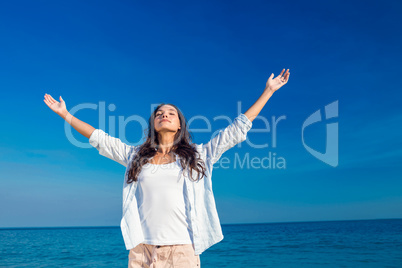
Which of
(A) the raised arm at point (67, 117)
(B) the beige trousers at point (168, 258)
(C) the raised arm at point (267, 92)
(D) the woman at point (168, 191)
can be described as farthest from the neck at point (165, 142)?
(B) the beige trousers at point (168, 258)

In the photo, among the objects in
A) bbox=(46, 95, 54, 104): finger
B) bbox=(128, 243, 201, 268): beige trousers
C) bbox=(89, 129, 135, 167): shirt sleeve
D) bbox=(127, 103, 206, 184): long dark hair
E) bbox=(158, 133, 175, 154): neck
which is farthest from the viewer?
bbox=(46, 95, 54, 104): finger

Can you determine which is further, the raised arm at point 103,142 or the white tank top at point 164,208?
the raised arm at point 103,142

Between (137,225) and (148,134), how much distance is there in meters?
0.82

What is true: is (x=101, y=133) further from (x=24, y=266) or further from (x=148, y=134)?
(x=24, y=266)

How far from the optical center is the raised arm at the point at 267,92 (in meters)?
2.80

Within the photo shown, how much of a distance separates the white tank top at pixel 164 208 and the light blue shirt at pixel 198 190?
0.05 meters

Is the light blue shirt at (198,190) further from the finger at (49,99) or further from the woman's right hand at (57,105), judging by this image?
the finger at (49,99)

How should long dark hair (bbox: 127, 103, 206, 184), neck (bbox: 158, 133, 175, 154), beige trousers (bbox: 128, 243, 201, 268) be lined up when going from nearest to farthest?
beige trousers (bbox: 128, 243, 201, 268), long dark hair (bbox: 127, 103, 206, 184), neck (bbox: 158, 133, 175, 154)

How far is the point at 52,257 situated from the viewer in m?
17.4

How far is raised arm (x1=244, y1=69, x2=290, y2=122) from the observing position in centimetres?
280

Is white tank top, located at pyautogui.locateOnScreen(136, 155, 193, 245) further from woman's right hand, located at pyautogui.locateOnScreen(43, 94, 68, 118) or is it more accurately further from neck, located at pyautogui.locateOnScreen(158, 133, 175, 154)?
woman's right hand, located at pyautogui.locateOnScreen(43, 94, 68, 118)

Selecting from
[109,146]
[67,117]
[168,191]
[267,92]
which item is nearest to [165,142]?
[109,146]

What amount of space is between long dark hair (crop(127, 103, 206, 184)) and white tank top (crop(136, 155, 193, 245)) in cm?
A: 9

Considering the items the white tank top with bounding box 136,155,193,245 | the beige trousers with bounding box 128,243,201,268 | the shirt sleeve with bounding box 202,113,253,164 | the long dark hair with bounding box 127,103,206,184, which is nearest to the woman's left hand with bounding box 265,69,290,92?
the shirt sleeve with bounding box 202,113,253,164
